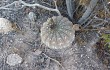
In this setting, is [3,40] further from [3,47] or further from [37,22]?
[37,22]

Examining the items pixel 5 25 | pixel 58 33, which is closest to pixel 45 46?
pixel 58 33

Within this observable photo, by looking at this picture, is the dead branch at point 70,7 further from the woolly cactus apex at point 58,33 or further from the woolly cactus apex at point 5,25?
the woolly cactus apex at point 5,25

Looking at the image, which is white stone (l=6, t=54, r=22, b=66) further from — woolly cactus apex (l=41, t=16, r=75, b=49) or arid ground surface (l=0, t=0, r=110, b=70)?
woolly cactus apex (l=41, t=16, r=75, b=49)

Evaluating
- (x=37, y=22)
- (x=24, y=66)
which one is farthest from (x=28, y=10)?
(x=24, y=66)

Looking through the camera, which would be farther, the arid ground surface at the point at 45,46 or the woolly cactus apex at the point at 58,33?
the arid ground surface at the point at 45,46

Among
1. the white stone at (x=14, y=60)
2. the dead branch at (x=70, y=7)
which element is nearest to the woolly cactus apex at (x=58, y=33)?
the dead branch at (x=70, y=7)

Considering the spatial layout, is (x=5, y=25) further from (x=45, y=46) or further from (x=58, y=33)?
(x=58, y=33)

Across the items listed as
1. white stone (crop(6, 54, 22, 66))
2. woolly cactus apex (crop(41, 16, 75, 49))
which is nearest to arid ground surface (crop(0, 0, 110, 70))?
white stone (crop(6, 54, 22, 66))
